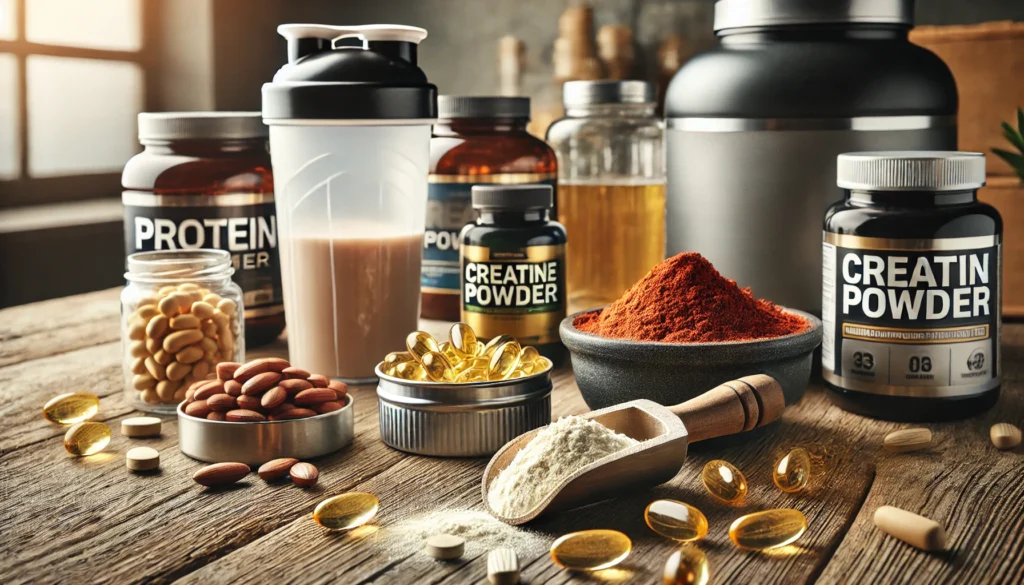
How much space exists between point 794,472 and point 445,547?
0.27 meters

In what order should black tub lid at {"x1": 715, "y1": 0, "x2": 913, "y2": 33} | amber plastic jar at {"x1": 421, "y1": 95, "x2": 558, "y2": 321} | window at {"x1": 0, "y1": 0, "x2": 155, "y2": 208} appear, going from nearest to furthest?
black tub lid at {"x1": 715, "y1": 0, "x2": 913, "y2": 33}
amber plastic jar at {"x1": 421, "y1": 95, "x2": 558, "y2": 321}
window at {"x1": 0, "y1": 0, "x2": 155, "y2": 208}

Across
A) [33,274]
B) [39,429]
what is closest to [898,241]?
[39,429]

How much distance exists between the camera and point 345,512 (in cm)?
67

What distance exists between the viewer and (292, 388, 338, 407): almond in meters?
0.84

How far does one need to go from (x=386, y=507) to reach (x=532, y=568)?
15 cm

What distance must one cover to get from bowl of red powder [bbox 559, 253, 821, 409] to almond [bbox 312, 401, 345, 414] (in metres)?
0.20

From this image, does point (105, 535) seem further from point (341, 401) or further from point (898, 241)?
point (898, 241)

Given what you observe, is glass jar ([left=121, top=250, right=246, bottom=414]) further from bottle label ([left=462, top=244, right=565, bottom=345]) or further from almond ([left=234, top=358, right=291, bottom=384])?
bottle label ([left=462, top=244, right=565, bottom=345])

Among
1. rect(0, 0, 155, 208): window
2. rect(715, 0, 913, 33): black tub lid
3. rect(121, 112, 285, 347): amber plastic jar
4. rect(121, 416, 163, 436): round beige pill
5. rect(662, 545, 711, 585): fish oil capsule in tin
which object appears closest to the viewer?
rect(662, 545, 711, 585): fish oil capsule in tin

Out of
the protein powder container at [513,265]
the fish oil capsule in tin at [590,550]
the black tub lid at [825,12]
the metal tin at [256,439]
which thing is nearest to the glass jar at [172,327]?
the metal tin at [256,439]

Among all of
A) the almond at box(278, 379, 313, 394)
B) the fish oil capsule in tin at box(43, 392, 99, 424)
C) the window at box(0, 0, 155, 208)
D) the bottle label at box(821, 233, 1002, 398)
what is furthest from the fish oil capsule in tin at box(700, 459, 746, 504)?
the window at box(0, 0, 155, 208)

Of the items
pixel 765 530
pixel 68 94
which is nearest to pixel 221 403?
pixel 765 530

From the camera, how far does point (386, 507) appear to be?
2.35ft

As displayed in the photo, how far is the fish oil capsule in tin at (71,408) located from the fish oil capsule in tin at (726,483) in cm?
57
